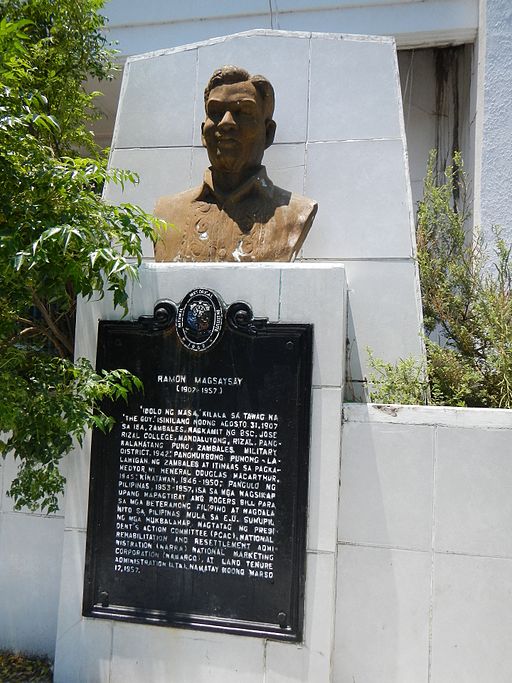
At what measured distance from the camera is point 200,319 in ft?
12.9

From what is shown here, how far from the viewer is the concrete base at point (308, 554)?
360cm

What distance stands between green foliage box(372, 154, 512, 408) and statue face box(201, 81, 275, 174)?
1537 mm

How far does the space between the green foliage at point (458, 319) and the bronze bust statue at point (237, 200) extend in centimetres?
107

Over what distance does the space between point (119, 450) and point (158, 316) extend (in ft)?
2.71

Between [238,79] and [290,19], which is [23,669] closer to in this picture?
[238,79]

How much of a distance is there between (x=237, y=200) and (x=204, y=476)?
1.90 metres

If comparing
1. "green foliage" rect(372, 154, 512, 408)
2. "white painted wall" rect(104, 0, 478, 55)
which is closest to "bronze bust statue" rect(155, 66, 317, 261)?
"green foliage" rect(372, 154, 512, 408)

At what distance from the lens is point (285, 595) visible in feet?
11.9

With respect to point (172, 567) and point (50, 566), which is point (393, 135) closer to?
point (172, 567)

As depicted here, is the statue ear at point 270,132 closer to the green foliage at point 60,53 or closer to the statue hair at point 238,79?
the statue hair at point 238,79

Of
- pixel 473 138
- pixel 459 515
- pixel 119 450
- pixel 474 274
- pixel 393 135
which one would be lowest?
pixel 459 515

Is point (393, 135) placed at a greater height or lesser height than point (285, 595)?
greater

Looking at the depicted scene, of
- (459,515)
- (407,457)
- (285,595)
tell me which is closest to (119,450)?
(285,595)

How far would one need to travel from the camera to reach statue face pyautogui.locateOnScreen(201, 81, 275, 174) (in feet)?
14.3
